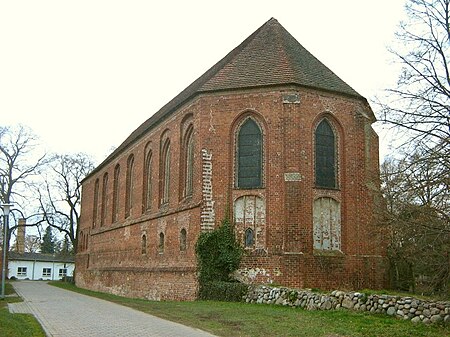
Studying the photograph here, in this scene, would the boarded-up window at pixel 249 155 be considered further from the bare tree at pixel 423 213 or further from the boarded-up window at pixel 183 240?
the bare tree at pixel 423 213

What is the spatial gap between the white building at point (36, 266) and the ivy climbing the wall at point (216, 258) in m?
61.2

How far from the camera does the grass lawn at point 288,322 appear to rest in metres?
11.8

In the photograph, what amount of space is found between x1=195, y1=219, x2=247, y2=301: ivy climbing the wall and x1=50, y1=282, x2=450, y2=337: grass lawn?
4011mm

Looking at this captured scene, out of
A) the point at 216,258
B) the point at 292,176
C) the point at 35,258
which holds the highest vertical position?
the point at 292,176

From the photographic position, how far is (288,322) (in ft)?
44.0

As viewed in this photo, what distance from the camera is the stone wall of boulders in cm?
1271

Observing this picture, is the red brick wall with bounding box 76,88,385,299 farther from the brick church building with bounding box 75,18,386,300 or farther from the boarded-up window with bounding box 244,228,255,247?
the boarded-up window with bounding box 244,228,255,247

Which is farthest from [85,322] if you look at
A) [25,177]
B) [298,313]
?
[25,177]

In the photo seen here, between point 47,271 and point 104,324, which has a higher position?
point 104,324

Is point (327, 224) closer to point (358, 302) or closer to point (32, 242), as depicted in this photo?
point (358, 302)

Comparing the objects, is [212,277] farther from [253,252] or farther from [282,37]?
[282,37]

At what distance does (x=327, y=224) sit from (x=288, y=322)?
9.19m

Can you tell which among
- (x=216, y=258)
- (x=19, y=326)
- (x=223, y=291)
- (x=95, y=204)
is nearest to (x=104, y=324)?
(x=19, y=326)

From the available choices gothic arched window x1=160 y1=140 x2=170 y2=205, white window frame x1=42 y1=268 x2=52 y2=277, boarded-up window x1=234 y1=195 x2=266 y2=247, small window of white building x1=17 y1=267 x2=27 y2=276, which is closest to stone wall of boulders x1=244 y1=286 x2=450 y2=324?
boarded-up window x1=234 y1=195 x2=266 y2=247
